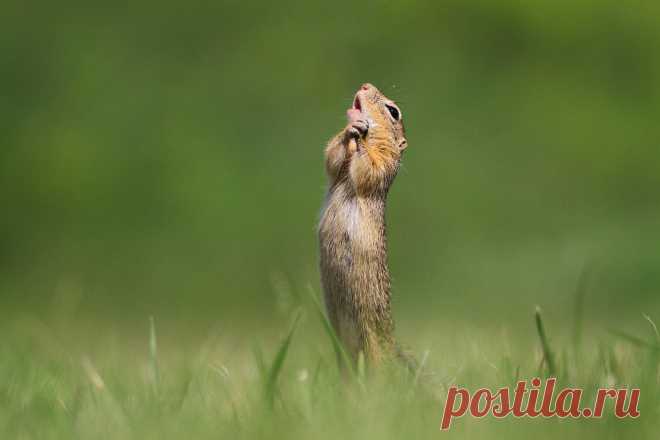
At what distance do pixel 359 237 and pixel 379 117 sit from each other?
0.63m

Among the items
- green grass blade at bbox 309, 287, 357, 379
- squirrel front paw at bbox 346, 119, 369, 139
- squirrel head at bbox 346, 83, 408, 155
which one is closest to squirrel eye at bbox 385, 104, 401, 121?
squirrel head at bbox 346, 83, 408, 155

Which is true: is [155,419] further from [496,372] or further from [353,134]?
[353,134]

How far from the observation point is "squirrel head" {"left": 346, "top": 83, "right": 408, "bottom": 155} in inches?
140

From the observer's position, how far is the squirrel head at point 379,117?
3553 mm

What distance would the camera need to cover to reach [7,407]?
2.82 meters

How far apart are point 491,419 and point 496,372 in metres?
0.54

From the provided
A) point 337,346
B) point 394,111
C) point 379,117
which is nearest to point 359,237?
point 337,346

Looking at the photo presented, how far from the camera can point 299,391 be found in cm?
267

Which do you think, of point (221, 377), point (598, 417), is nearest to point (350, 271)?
point (221, 377)

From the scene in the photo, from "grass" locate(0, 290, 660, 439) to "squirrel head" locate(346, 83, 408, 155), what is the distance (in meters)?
0.74

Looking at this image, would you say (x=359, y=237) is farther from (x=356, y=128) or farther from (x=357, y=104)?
(x=357, y=104)

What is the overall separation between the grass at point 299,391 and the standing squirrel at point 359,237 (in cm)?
13

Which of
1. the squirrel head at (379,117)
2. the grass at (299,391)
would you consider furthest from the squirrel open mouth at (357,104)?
the grass at (299,391)

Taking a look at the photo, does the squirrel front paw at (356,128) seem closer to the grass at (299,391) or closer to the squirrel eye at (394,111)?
the squirrel eye at (394,111)
